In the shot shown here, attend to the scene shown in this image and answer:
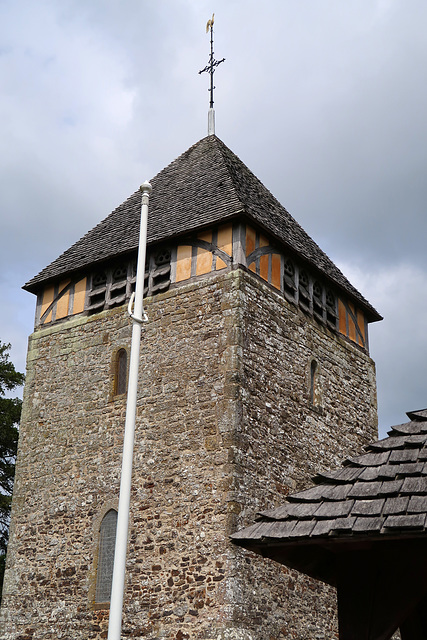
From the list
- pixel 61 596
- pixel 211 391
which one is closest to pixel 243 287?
pixel 211 391

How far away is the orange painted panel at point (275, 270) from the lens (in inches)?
566

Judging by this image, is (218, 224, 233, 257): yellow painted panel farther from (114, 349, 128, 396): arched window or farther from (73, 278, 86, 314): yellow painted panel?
(73, 278, 86, 314): yellow painted panel

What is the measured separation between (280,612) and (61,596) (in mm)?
3870

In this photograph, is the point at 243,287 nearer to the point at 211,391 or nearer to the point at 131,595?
the point at 211,391

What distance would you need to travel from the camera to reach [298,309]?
14.9 meters

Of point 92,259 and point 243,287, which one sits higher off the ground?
point 92,259

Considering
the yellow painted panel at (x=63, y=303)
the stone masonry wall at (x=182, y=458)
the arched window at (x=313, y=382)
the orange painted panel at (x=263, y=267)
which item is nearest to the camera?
the stone masonry wall at (x=182, y=458)

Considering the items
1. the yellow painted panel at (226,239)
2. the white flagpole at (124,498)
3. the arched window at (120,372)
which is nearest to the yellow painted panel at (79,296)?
the arched window at (120,372)

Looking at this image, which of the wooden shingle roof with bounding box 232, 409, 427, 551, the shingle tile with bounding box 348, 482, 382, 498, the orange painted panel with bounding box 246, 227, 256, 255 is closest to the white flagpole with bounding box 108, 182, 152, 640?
the wooden shingle roof with bounding box 232, 409, 427, 551

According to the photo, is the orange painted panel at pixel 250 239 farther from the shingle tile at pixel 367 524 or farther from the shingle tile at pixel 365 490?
the shingle tile at pixel 367 524

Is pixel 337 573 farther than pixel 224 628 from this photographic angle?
No

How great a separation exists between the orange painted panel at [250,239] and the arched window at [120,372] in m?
2.98

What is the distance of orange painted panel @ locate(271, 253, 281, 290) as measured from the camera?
14.4m

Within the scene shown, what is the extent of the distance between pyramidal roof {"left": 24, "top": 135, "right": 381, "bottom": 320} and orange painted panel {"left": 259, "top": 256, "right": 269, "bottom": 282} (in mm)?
494
